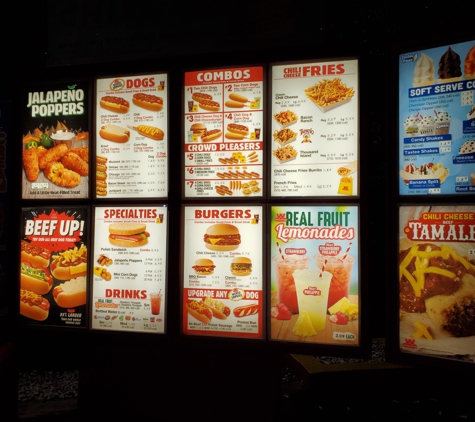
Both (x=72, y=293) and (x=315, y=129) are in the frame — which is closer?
(x=315, y=129)

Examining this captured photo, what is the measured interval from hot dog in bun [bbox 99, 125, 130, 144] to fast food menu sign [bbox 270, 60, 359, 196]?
137cm

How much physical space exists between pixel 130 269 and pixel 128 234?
32cm

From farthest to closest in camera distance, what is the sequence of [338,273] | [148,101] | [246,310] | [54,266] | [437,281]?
[54,266], [148,101], [246,310], [338,273], [437,281]

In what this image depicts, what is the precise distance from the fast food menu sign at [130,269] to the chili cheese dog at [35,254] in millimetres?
486

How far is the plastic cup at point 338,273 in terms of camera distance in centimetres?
335

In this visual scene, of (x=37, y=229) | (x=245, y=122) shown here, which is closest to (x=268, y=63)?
(x=245, y=122)

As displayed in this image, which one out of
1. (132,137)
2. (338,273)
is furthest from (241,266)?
(132,137)

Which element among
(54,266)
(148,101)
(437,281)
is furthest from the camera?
(54,266)

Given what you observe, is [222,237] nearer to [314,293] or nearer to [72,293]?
[314,293]

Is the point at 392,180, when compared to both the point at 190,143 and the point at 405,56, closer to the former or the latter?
the point at 405,56

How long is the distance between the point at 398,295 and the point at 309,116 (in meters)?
1.63

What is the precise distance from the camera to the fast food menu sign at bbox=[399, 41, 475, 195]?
3.05 meters

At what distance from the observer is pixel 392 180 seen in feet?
10.7

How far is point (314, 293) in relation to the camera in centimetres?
341
